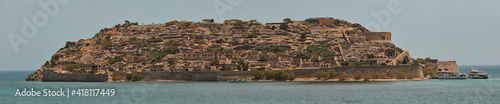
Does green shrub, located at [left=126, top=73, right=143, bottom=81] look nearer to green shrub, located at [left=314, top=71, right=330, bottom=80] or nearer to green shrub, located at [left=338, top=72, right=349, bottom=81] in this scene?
green shrub, located at [left=314, top=71, right=330, bottom=80]

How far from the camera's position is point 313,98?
2414 inches

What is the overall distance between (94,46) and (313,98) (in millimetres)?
68977

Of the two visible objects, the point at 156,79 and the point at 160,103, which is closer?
the point at 160,103

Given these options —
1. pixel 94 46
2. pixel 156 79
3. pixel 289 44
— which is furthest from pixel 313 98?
pixel 94 46

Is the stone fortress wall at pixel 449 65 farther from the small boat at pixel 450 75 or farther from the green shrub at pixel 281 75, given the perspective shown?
the green shrub at pixel 281 75

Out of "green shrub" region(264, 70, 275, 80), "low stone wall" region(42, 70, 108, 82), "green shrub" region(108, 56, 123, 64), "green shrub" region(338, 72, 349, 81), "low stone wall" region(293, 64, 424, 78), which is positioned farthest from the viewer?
"green shrub" region(108, 56, 123, 64)

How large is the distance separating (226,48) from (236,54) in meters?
5.05

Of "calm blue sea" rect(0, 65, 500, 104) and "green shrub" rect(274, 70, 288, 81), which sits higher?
"green shrub" rect(274, 70, 288, 81)

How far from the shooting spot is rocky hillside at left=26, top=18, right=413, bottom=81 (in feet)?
A: 329

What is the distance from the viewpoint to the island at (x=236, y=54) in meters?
93.4

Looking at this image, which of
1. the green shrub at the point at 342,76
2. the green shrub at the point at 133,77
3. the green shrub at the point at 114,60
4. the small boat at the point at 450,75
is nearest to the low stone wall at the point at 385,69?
the green shrub at the point at 342,76

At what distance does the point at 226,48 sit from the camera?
114m

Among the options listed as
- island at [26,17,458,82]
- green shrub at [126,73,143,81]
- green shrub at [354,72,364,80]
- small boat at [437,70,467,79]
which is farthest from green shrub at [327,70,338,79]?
green shrub at [126,73,143,81]

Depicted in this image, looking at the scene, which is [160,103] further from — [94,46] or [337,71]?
[94,46]
